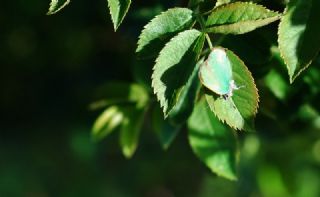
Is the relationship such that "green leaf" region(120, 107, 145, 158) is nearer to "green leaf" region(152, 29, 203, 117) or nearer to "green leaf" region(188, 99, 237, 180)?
"green leaf" region(188, 99, 237, 180)

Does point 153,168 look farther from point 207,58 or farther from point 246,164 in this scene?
point 207,58

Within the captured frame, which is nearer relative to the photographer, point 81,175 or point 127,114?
point 127,114

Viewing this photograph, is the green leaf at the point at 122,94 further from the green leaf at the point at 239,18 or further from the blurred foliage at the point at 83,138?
the green leaf at the point at 239,18

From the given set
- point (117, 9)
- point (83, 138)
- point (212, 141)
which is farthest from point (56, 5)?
point (83, 138)

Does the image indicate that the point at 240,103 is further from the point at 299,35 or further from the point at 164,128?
the point at 164,128

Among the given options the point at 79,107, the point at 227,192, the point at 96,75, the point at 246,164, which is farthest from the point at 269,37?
the point at 79,107
